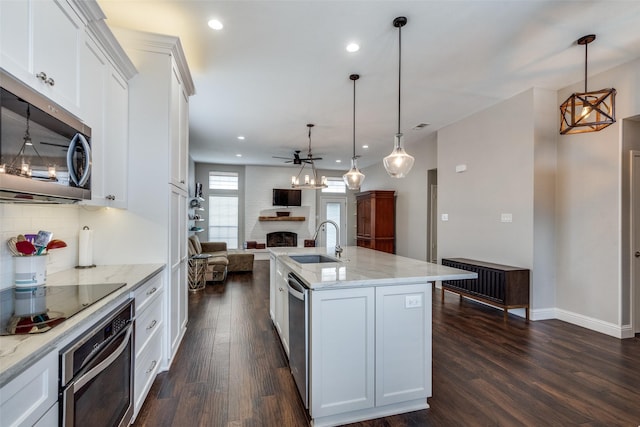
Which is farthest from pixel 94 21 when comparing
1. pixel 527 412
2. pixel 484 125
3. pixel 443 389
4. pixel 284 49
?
pixel 484 125

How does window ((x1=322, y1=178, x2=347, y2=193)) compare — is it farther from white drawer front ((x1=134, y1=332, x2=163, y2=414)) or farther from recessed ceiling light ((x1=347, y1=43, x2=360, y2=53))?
white drawer front ((x1=134, y1=332, x2=163, y2=414))

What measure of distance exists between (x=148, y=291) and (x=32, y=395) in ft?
3.83

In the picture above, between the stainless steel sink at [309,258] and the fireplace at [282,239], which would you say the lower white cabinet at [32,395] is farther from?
the fireplace at [282,239]

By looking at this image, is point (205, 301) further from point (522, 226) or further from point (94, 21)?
→ point (522, 226)

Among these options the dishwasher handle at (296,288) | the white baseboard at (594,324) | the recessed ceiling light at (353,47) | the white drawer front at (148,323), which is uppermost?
the recessed ceiling light at (353,47)

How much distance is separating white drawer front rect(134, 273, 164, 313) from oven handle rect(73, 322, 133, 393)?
211mm

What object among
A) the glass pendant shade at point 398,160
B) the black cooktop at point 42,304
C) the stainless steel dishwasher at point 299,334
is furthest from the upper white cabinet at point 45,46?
the glass pendant shade at point 398,160

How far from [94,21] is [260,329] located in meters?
3.13

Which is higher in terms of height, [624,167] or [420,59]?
[420,59]

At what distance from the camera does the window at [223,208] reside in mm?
9117

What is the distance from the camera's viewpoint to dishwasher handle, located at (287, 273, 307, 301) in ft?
6.57

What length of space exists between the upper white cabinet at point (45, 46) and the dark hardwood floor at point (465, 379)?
2008 mm

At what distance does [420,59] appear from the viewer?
305 cm

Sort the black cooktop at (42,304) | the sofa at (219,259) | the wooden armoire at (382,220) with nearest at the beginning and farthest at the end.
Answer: the black cooktop at (42,304)
the sofa at (219,259)
the wooden armoire at (382,220)
